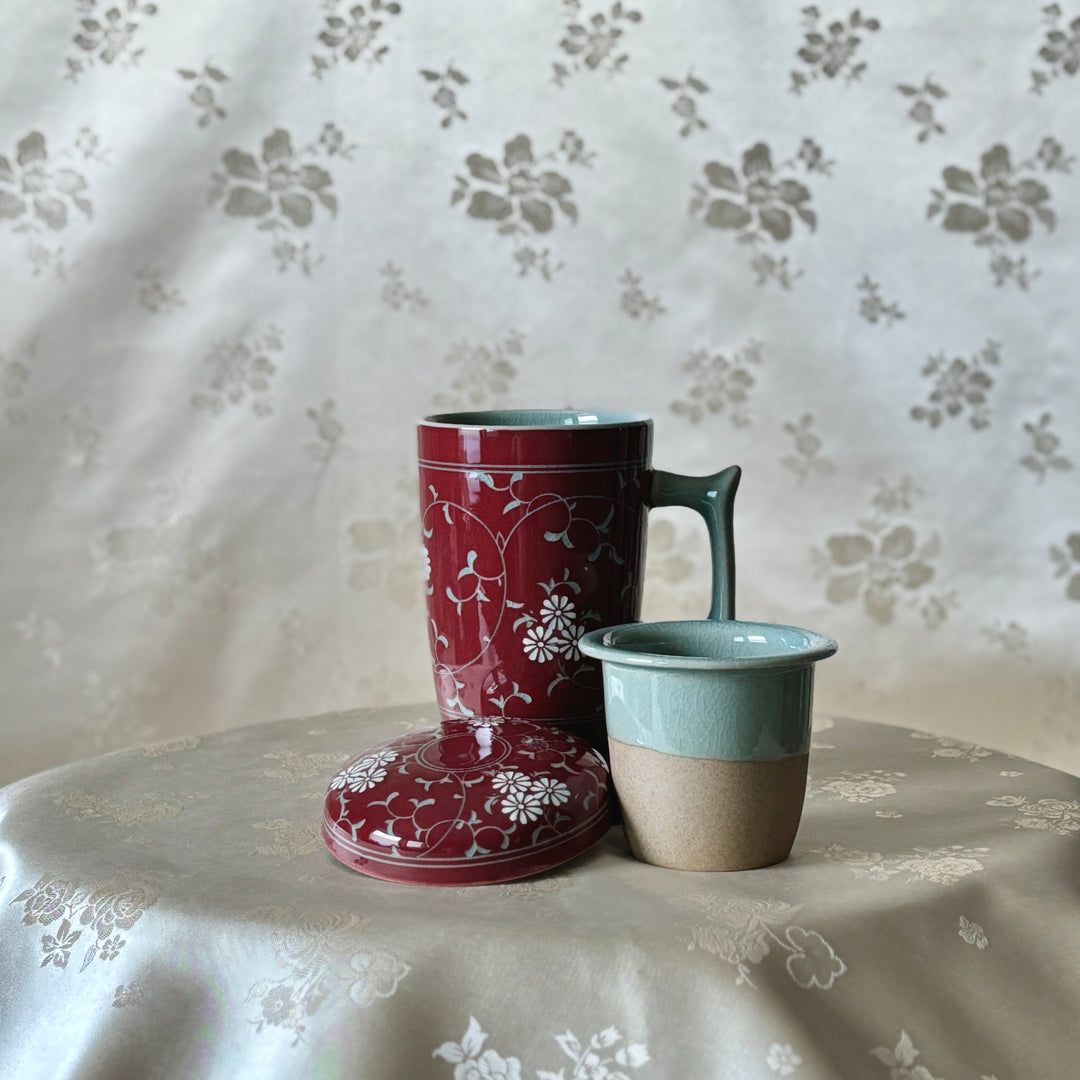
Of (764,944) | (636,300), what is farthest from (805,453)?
(764,944)

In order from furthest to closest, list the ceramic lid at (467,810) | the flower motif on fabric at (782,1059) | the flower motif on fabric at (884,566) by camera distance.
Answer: the flower motif on fabric at (884,566) < the ceramic lid at (467,810) < the flower motif on fabric at (782,1059)

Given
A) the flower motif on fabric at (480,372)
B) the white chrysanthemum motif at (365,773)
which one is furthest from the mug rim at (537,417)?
the flower motif on fabric at (480,372)

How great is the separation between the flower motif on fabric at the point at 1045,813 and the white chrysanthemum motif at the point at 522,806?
29 centimetres

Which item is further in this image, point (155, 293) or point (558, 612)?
point (155, 293)

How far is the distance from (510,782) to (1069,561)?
1167mm

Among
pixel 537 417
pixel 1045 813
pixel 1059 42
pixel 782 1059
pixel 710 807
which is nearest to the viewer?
pixel 782 1059

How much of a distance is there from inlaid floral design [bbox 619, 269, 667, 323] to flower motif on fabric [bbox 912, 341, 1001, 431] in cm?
35

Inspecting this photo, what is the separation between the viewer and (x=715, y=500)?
0.82 m

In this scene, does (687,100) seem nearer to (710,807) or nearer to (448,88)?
(448,88)

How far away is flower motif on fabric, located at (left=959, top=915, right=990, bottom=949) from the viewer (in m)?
0.63

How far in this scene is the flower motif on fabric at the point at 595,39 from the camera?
1.55 m

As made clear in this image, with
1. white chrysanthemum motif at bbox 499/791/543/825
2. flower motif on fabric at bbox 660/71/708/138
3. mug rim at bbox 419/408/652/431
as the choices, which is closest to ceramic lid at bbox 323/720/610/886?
white chrysanthemum motif at bbox 499/791/543/825

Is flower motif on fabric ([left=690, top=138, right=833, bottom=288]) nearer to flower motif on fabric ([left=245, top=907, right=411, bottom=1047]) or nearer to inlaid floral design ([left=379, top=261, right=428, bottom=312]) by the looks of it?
inlaid floral design ([left=379, top=261, right=428, bottom=312])

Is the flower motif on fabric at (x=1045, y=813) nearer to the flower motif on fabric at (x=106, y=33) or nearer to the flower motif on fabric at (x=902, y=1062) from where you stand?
the flower motif on fabric at (x=902, y=1062)
